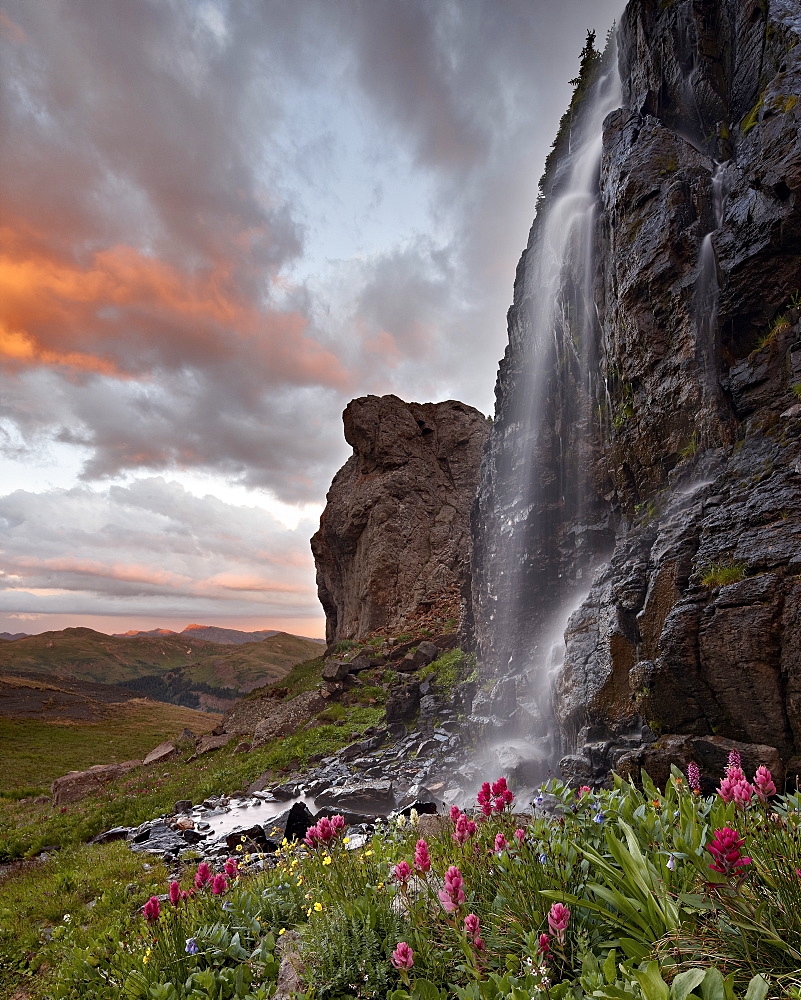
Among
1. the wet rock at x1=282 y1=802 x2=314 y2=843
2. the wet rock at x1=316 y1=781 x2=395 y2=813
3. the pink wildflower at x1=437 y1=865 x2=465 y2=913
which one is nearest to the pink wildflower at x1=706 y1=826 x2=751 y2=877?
the pink wildflower at x1=437 y1=865 x2=465 y2=913

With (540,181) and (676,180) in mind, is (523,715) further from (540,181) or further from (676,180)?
(540,181)

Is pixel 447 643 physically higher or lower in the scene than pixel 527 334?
lower

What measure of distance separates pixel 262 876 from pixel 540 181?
2520 cm

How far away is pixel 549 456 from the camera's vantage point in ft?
54.0

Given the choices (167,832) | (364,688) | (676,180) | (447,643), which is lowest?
(167,832)

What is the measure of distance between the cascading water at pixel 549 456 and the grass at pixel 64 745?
78.3 ft

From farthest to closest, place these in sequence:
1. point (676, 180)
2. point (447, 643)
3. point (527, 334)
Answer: point (447, 643) < point (527, 334) < point (676, 180)

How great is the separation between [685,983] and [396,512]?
34.6 meters

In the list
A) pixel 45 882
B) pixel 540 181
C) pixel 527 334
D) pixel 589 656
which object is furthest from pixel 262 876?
pixel 540 181

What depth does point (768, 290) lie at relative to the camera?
9.68 metres

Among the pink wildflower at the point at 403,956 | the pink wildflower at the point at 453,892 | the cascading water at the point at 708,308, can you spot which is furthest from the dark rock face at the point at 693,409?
the pink wildflower at the point at 403,956

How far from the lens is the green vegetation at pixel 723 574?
26.2 feet

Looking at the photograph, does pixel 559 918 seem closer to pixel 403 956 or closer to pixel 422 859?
pixel 403 956

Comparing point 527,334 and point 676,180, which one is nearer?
point 676,180
